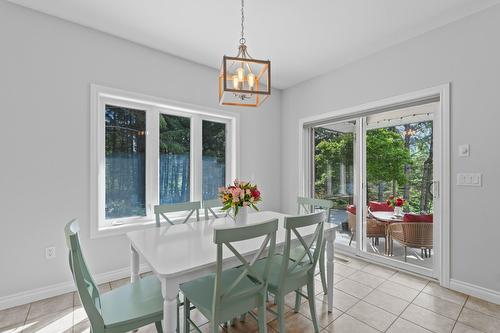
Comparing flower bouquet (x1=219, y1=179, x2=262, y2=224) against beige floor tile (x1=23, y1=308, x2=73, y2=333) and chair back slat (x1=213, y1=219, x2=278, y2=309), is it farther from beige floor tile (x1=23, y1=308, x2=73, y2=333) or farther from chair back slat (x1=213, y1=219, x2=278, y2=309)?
beige floor tile (x1=23, y1=308, x2=73, y2=333)

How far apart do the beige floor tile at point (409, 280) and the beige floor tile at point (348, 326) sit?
3.32 feet

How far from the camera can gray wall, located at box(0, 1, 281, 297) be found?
2.18 metres

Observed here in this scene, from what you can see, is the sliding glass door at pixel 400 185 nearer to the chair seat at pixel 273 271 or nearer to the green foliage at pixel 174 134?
the chair seat at pixel 273 271

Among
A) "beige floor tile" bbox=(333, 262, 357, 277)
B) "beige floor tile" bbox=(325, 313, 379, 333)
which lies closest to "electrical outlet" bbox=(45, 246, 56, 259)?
"beige floor tile" bbox=(325, 313, 379, 333)

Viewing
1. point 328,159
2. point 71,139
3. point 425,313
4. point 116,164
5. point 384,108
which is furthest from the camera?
point 328,159

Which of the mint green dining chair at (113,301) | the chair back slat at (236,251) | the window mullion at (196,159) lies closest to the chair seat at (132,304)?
the mint green dining chair at (113,301)

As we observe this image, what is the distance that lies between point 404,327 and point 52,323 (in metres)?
2.81

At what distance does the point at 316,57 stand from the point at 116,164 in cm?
287

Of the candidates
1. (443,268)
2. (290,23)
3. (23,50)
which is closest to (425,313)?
(443,268)

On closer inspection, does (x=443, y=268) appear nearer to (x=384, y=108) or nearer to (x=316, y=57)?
(x=384, y=108)

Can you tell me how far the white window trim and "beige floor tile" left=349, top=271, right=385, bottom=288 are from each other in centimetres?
210

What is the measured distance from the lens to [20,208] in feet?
7.29

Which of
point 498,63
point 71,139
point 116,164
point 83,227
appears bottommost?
point 83,227

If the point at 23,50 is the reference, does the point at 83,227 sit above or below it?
below
